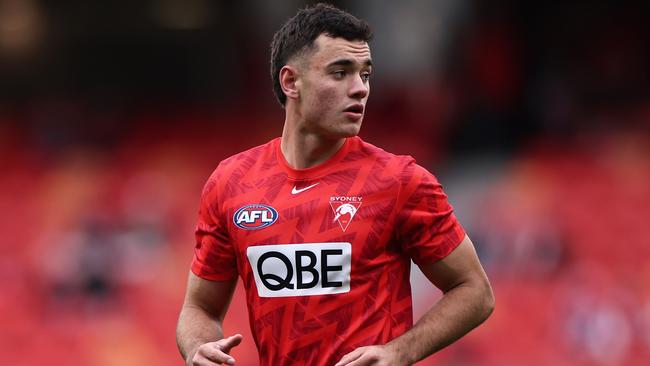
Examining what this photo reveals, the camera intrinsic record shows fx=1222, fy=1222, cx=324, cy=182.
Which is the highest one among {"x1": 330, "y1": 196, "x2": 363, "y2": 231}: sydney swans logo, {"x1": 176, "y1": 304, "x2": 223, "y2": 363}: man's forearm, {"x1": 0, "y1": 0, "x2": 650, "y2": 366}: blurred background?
{"x1": 330, "y1": 196, "x2": 363, "y2": 231}: sydney swans logo

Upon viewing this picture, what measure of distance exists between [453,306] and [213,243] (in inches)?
32.3

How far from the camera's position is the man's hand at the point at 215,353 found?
369 cm

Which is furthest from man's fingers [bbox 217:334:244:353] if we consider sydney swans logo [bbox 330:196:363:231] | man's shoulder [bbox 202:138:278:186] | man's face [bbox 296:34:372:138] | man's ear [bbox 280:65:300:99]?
man's ear [bbox 280:65:300:99]

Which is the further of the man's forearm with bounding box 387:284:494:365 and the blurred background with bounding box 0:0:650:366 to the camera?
the blurred background with bounding box 0:0:650:366

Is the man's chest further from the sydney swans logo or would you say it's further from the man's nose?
the man's nose

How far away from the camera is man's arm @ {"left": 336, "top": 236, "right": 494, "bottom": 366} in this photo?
3803 mm

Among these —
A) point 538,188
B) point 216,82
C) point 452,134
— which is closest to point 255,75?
point 216,82

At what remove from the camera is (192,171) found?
1268cm

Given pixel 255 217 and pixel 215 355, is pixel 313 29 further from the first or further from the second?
pixel 215 355

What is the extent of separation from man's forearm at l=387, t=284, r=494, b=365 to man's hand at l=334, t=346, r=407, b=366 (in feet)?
0.36

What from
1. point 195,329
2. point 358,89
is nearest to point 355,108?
point 358,89

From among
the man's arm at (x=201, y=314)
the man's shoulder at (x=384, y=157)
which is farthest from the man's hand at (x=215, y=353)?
the man's shoulder at (x=384, y=157)

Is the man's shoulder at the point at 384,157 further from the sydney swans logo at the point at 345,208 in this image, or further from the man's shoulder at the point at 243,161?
the man's shoulder at the point at 243,161

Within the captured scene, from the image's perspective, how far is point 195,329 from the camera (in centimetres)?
406
